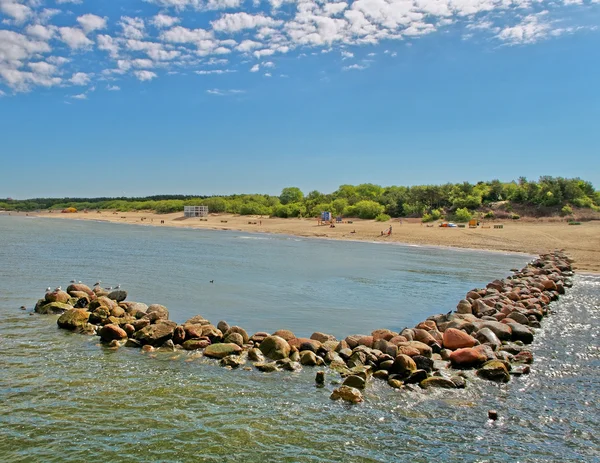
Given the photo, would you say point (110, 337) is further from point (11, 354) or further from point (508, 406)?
point (508, 406)

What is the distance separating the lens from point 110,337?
433 inches

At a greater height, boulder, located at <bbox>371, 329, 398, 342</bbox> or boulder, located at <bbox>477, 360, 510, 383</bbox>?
boulder, located at <bbox>371, 329, 398, 342</bbox>

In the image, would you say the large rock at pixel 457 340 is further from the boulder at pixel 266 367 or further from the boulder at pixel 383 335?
the boulder at pixel 266 367

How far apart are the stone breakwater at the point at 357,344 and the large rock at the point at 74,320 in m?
0.03

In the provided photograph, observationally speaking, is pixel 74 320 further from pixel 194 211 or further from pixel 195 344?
pixel 194 211

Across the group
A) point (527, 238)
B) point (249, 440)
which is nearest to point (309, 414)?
point (249, 440)

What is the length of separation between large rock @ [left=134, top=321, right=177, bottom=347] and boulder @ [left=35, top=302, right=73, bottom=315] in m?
4.30

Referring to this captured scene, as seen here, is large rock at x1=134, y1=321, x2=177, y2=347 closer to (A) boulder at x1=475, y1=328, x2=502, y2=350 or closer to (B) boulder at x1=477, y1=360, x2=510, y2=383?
(B) boulder at x1=477, y1=360, x2=510, y2=383

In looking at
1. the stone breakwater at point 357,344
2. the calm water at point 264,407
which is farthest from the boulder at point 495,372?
the calm water at point 264,407

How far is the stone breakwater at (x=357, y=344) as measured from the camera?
29.7ft

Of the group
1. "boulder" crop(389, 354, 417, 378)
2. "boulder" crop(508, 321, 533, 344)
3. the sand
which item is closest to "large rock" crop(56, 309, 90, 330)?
"boulder" crop(389, 354, 417, 378)

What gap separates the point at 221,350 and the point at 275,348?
1186 mm

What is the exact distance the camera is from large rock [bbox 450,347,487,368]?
31.9ft

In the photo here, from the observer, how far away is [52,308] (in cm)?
1387
